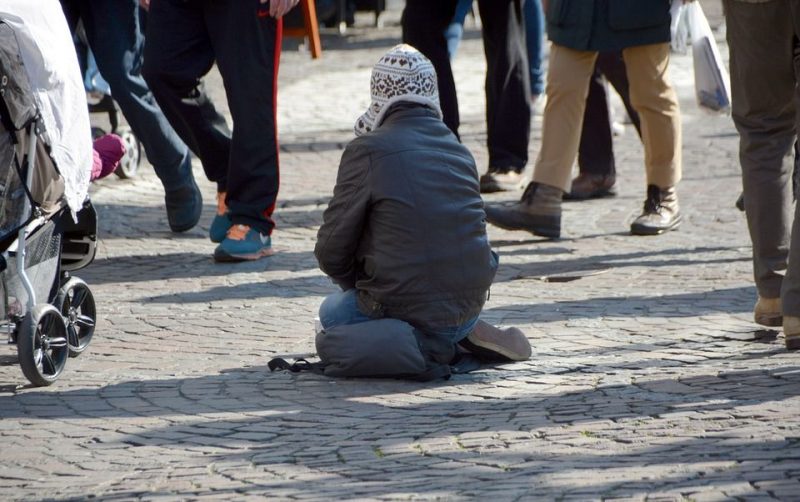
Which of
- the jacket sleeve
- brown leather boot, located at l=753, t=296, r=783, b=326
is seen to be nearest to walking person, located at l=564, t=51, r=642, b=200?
brown leather boot, located at l=753, t=296, r=783, b=326

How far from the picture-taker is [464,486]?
4230 mm

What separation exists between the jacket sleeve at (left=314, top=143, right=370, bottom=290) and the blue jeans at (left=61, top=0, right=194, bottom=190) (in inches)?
101

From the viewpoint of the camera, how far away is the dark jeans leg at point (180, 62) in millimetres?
7402

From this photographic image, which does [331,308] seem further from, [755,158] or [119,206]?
[119,206]

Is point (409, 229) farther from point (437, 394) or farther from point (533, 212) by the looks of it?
point (533, 212)

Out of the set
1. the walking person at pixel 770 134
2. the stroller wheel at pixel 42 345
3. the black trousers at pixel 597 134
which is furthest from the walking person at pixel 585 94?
the stroller wheel at pixel 42 345

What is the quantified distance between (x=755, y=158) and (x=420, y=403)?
163 centimetres

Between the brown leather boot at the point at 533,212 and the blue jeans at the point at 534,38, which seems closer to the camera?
the brown leather boot at the point at 533,212

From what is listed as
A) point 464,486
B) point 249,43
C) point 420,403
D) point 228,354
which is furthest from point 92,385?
point 249,43

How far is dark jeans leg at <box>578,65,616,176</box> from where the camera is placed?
9094 millimetres

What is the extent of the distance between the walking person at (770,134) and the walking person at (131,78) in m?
3.22

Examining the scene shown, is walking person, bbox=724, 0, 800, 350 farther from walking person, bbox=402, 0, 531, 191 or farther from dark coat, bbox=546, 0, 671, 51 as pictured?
walking person, bbox=402, 0, 531, 191

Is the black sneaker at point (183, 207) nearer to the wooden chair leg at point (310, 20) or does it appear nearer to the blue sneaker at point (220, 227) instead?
the blue sneaker at point (220, 227)

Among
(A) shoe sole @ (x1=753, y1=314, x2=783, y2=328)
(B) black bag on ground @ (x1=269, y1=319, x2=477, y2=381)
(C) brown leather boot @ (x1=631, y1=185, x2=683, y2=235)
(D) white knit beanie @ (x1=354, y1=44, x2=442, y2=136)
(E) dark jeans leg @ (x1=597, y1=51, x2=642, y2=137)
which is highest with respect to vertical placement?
(D) white knit beanie @ (x1=354, y1=44, x2=442, y2=136)
